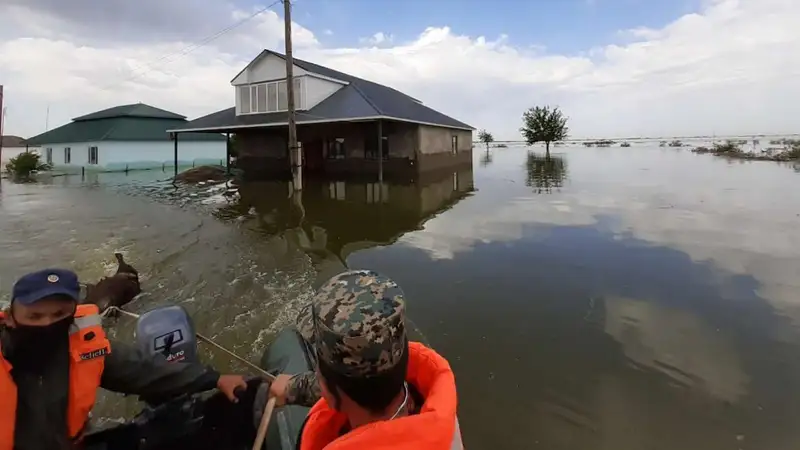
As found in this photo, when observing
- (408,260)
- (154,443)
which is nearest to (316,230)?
(408,260)

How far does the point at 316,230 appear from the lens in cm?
952

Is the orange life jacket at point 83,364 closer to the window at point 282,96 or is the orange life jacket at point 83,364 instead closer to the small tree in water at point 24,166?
the window at point 282,96

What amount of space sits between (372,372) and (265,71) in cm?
2280

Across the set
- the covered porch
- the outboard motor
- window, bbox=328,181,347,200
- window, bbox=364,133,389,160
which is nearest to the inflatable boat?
the outboard motor

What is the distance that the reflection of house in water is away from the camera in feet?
27.5

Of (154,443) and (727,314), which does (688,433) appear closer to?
(727,314)

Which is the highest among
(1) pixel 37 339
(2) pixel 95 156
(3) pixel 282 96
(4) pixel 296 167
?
(3) pixel 282 96

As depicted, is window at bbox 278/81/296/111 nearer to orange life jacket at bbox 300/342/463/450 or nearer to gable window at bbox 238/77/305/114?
gable window at bbox 238/77/305/114

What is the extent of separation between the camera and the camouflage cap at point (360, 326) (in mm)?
1046

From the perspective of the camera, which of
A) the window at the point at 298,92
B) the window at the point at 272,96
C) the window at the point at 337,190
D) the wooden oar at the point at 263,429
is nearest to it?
the wooden oar at the point at 263,429

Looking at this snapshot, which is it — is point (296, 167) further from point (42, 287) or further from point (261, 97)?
point (42, 287)

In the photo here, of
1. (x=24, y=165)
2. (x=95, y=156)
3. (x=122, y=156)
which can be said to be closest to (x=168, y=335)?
(x=24, y=165)

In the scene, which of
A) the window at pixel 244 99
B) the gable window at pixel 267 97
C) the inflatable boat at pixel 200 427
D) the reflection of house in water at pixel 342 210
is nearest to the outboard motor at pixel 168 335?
the inflatable boat at pixel 200 427

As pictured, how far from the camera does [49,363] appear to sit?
1.80 m
